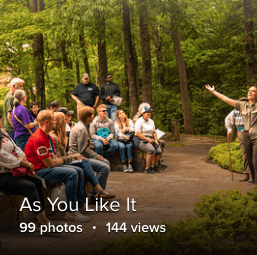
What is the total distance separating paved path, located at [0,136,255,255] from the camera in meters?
4.58

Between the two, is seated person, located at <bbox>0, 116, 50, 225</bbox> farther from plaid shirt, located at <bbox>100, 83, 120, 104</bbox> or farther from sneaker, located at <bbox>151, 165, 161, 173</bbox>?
plaid shirt, located at <bbox>100, 83, 120, 104</bbox>

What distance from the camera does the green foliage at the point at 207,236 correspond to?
3.91 metres

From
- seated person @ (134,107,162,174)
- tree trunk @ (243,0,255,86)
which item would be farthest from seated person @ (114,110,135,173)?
tree trunk @ (243,0,255,86)

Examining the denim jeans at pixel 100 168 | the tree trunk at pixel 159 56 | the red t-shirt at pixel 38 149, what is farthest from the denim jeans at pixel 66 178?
the tree trunk at pixel 159 56

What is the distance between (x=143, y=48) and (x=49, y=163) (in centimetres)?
959

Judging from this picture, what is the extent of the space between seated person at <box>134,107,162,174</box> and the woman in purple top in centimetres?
348

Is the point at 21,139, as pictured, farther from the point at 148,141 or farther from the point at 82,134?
the point at 148,141

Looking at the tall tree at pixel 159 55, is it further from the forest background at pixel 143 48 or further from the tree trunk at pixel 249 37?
the tree trunk at pixel 249 37

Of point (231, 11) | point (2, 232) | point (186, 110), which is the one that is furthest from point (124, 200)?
point (231, 11)

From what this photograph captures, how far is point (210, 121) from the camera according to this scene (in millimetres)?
22312

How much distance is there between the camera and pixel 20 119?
750cm

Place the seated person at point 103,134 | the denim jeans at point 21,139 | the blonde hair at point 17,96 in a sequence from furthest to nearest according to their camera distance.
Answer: the seated person at point 103,134
the denim jeans at point 21,139
the blonde hair at point 17,96

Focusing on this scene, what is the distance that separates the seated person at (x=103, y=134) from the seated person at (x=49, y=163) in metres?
4.00

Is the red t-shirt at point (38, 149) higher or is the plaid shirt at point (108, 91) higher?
the plaid shirt at point (108, 91)
